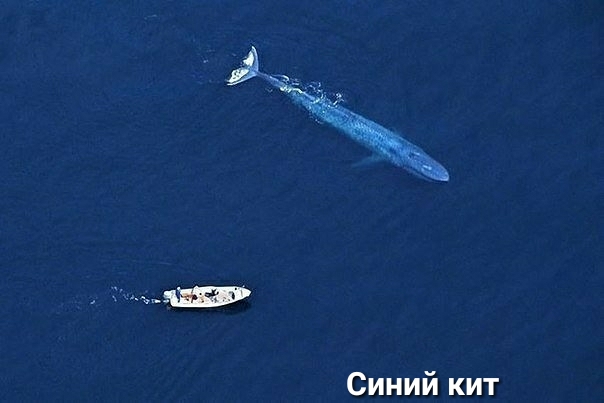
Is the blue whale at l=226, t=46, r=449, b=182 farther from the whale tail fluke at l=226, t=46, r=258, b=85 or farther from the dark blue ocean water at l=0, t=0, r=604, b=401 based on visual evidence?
the dark blue ocean water at l=0, t=0, r=604, b=401

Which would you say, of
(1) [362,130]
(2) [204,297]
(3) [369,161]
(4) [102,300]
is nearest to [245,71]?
(1) [362,130]

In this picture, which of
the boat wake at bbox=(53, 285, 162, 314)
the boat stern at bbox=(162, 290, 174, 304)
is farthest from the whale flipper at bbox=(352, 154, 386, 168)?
the boat wake at bbox=(53, 285, 162, 314)

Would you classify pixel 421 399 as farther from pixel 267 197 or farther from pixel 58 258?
pixel 58 258

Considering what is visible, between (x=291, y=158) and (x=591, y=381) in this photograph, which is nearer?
(x=591, y=381)

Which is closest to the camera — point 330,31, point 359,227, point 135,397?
point 135,397

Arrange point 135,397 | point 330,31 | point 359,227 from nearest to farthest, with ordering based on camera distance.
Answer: point 135,397 → point 359,227 → point 330,31

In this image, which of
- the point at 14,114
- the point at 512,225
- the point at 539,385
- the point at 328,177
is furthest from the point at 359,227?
the point at 14,114

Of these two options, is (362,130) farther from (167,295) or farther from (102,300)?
(102,300)

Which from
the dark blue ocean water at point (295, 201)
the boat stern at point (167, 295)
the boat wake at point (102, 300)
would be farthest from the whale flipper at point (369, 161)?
the boat wake at point (102, 300)
